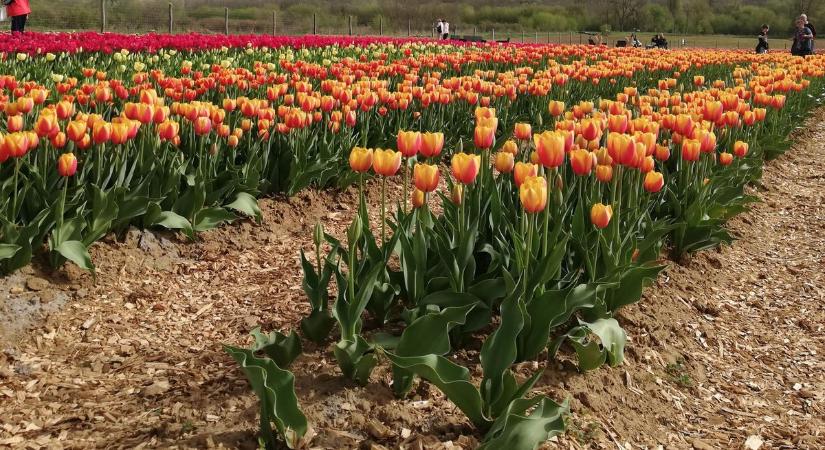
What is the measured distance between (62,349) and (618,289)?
2.90m

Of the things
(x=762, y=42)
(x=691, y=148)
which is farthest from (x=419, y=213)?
(x=762, y=42)

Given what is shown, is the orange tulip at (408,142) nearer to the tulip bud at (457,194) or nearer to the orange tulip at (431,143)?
the orange tulip at (431,143)

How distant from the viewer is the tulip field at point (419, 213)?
2896 mm

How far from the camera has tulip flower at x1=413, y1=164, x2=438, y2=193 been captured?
10.3ft

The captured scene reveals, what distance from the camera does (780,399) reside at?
3678mm

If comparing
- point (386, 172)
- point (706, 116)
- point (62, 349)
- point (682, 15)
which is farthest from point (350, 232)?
point (682, 15)

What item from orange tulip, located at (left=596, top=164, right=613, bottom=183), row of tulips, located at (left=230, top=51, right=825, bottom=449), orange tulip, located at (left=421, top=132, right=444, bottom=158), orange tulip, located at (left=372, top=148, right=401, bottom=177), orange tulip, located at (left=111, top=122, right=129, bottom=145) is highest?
orange tulip, located at (left=421, top=132, right=444, bottom=158)

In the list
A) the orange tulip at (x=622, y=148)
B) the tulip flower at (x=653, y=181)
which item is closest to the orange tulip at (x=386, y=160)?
the orange tulip at (x=622, y=148)

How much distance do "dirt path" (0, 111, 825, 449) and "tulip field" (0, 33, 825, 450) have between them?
126mm

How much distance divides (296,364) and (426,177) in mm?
1032

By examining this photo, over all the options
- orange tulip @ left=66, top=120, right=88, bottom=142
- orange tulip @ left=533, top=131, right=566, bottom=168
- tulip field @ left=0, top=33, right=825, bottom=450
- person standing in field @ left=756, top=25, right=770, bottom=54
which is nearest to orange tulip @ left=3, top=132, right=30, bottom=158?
tulip field @ left=0, top=33, right=825, bottom=450

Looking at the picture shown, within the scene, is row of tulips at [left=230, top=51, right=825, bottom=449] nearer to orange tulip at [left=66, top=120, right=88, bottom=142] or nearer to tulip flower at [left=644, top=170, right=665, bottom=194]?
tulip flower at [left=644, top=170, right=665, bottom=194]

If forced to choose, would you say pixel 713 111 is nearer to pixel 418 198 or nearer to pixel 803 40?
pixel 418 198

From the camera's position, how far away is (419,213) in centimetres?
369
